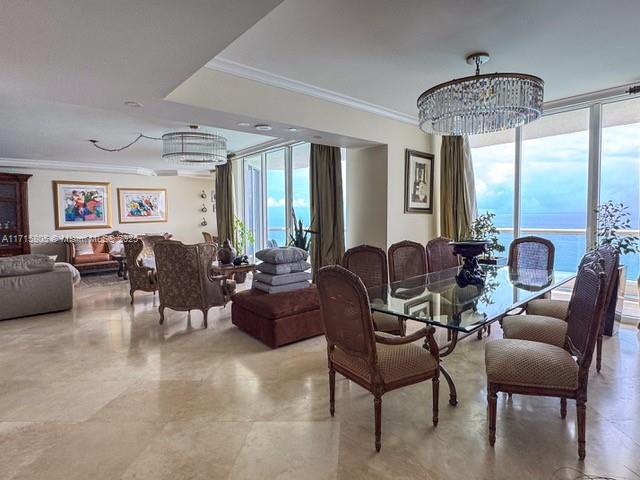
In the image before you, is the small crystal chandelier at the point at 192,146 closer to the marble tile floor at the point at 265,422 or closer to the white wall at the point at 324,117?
the white wall at the point at 324,117

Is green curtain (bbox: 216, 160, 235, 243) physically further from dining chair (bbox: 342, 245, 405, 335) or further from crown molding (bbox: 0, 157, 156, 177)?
dining chair (bbox: 342, 245, 405, 335)

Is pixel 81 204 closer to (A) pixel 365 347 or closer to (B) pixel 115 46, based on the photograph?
(B) pixel 115 46

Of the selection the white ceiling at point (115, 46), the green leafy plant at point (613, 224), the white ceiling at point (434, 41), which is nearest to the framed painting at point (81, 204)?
the white ceiling at point (115, 46)

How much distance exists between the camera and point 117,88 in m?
2.78

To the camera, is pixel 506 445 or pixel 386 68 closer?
pixel 506 445

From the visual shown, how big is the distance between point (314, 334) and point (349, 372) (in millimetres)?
1563

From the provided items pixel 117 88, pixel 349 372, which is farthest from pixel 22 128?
pixel 349 372

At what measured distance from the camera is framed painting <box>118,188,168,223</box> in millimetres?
8797

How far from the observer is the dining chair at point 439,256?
12.8ft

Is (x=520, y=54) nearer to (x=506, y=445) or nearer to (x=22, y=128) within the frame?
(x=506, y=445)

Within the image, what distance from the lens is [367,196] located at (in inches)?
187

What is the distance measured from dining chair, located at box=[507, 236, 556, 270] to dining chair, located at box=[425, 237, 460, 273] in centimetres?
61

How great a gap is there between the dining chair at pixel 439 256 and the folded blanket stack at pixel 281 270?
1.38m

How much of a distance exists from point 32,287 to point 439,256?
5018 mm
